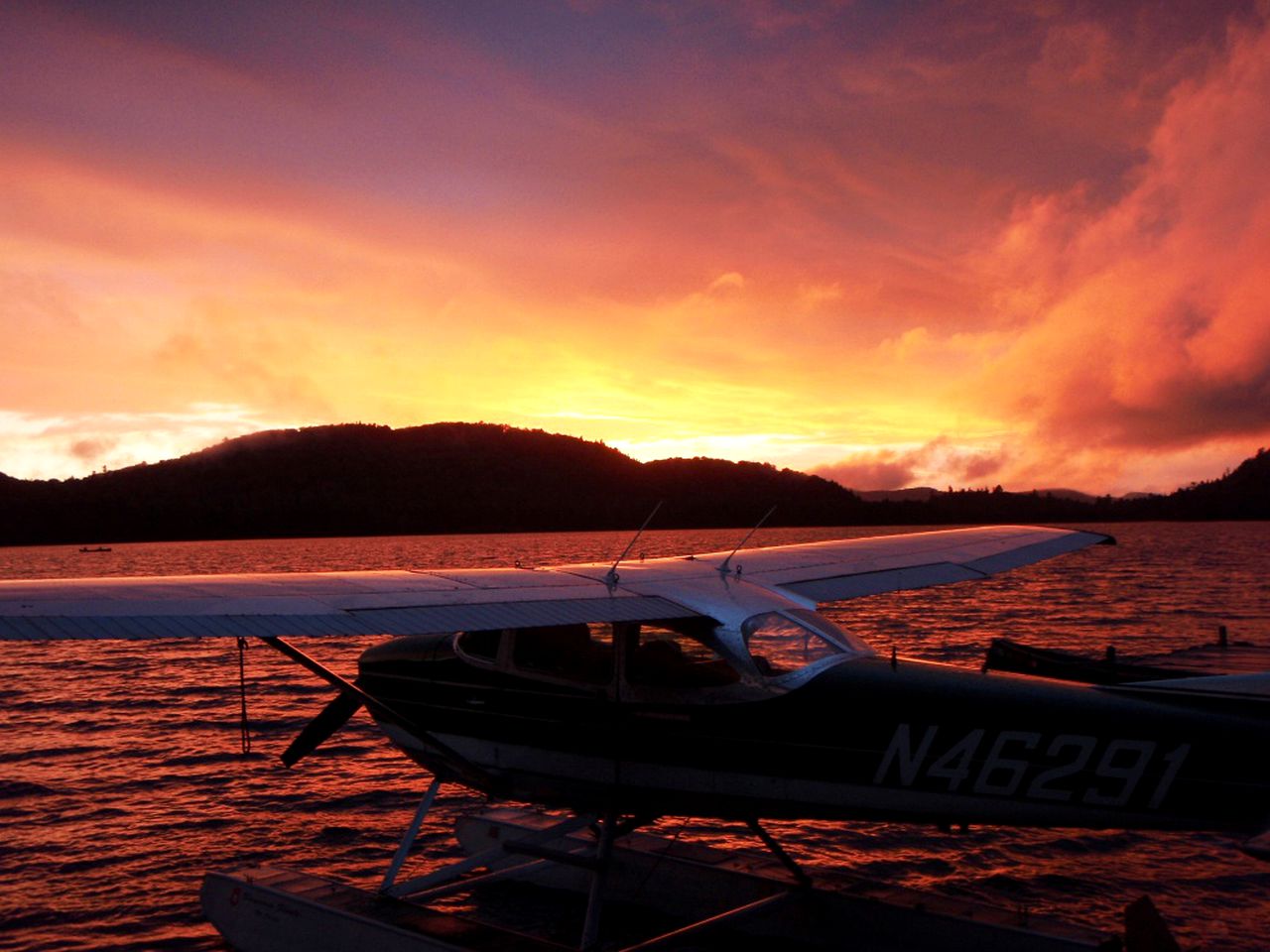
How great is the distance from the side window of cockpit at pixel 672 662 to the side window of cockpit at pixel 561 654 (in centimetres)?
23

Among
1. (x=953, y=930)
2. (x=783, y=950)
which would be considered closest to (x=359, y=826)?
(x=783, y=950)

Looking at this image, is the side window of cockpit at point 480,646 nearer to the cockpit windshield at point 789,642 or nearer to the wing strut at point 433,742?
the wing strut at point 433,742

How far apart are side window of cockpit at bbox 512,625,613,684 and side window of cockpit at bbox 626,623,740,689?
0.76ft

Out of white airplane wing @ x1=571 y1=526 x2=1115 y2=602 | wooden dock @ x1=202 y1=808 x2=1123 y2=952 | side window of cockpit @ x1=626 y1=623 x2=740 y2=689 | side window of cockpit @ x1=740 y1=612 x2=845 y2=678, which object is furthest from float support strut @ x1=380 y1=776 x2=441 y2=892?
side window of cockpit @ x1=740 y1=612 x2=845 y2=678

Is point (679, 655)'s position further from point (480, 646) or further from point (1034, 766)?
point (1034, 766)

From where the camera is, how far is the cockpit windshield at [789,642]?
20.7ft

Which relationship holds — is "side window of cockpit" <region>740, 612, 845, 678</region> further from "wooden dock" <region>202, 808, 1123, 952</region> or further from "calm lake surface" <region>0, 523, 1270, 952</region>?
"wooden dock" <region>202, 808, 1123, 952</region>

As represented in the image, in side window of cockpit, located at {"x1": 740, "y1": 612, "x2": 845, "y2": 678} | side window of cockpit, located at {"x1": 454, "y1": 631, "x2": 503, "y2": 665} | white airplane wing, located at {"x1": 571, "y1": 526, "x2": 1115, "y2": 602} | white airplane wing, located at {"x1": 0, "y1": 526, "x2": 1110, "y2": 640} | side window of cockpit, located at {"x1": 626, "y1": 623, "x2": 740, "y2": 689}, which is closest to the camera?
white airplane wing, located at {"x1": 0, "y1": 526, "x2": 1110, "y2": 640}

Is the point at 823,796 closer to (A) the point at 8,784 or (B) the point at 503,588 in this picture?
(B) the point at 503,588

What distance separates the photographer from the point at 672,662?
22.0 feet

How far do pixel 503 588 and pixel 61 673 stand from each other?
24.7 m

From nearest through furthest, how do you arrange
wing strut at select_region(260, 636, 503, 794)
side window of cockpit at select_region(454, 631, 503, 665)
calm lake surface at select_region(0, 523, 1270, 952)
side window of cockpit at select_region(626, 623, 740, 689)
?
side window of cockpit at select_region(626, 623, 740, 689), wing strut at select_region(260, 636, 503, 794), side window of cockpit at select_region(454, 631, 503, 665), calm lake surface at select_region(0, 523, 1270, 952)

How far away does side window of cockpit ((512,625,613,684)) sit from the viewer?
6895 millimetres

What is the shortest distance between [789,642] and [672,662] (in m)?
0.83
